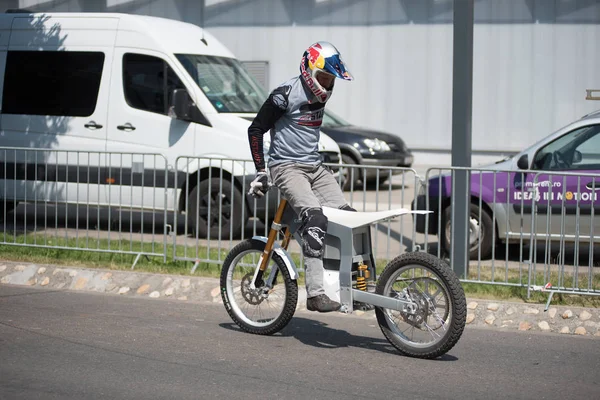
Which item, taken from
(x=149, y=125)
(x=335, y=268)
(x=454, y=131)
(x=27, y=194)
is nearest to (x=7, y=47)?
(x=149, y=125)

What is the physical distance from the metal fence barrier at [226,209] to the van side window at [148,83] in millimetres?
1192

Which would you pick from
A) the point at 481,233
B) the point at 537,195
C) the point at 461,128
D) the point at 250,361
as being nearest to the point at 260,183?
the point at 250,361

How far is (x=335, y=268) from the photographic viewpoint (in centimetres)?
708

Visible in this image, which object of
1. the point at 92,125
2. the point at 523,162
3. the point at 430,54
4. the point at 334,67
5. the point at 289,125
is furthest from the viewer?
the point at 430,54

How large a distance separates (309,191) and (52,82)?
703 cm

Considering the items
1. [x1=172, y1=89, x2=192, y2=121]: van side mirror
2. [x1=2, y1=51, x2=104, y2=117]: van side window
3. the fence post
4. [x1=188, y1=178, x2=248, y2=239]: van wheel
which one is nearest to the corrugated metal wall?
[x1=2, y1=51, x2=104, y2=117]: van side window

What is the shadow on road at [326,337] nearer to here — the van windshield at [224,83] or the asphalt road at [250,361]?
the asphalt road at [250,361]

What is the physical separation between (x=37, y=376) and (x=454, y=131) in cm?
478

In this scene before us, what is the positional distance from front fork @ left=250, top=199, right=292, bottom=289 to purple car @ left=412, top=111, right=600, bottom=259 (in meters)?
1.16

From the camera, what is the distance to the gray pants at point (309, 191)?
7.00 m

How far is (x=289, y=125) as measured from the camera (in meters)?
7.23

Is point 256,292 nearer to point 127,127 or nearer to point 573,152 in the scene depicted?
point 573,152

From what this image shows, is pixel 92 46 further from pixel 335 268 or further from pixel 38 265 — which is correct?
pixel 335 268

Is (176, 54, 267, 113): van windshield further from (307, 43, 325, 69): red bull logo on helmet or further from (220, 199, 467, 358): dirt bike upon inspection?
(307, 43, 325, 69): red bull logo on helmet
